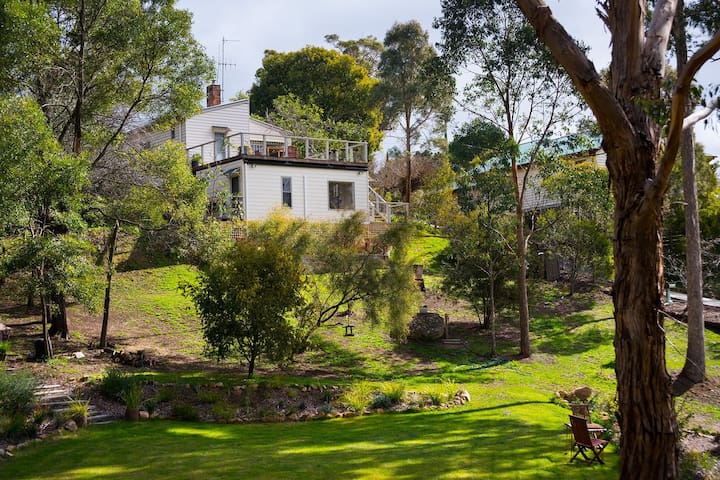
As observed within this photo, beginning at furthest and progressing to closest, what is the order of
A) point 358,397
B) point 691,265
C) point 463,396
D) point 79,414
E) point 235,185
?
1. point 235,185
2. point 691,265
3. point 463,396
4. point 358,397
5. point 79,414

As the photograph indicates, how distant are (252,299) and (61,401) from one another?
4591 millimetres

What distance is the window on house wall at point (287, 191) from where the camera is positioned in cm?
2992

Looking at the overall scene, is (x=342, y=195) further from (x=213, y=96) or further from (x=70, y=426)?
(x=70, y=426)

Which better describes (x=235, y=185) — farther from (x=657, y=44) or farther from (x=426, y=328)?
(x=657, y=44)

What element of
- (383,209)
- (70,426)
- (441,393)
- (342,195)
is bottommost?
(441,393)

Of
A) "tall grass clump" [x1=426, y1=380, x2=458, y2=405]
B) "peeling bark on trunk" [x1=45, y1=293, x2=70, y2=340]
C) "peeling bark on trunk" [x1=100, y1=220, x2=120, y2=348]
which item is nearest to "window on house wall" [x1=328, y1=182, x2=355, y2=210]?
"peeling bark on trunk" [x1=100, y1=220, x2=120, y2=348]

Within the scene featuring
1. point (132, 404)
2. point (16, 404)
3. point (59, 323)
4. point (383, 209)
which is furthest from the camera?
point (383, 209)

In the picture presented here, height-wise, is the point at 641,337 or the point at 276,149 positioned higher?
the point at 276,149

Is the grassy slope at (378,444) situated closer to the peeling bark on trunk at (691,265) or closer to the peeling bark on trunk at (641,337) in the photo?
the peeling bark on trunk at (641,337)

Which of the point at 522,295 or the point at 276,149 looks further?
the point at 276,149

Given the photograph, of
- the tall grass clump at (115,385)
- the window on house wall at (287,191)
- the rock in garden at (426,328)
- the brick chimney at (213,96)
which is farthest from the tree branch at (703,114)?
the brick chimney at (213,96)

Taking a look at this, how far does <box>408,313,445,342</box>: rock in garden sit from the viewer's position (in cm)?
2245

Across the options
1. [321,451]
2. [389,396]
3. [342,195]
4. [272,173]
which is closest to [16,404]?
[321,451]

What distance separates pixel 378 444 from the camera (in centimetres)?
1105
